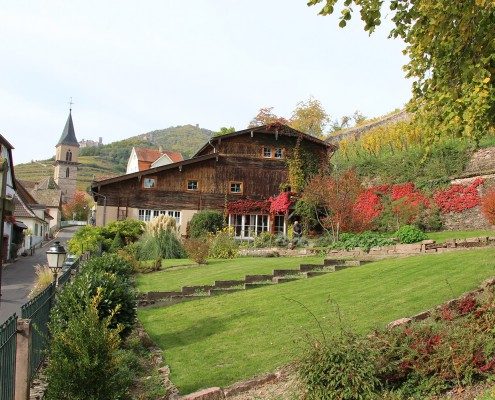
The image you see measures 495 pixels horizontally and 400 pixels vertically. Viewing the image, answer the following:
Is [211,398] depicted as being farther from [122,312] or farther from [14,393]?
[122,312]

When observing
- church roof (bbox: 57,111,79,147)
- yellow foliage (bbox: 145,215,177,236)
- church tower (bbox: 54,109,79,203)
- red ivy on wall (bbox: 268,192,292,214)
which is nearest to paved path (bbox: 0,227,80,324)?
yellow foliage (bbox: 145,215,177,236)

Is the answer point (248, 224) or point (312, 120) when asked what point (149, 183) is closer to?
point (248, 224)

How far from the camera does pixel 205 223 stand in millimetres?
33406

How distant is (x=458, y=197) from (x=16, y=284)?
21514 millimetres

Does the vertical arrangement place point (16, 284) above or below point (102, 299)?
below

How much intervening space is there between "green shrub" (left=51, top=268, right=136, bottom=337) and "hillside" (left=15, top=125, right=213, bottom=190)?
116483mm

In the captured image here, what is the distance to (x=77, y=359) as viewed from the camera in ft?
22.4

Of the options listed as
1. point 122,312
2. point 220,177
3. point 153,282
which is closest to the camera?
point 122,312

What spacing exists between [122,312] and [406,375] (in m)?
5.86

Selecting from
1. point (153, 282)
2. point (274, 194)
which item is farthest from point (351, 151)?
point (153, 282)

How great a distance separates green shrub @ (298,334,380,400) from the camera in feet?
21.0

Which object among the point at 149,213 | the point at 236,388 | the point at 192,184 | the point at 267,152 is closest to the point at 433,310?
the point at 236,388

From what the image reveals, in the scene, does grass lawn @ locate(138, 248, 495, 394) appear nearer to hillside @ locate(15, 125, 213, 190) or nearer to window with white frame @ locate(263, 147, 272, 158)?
window with white frame @ locate(263, 147, 272, 158)

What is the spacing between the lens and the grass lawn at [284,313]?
885 cm
